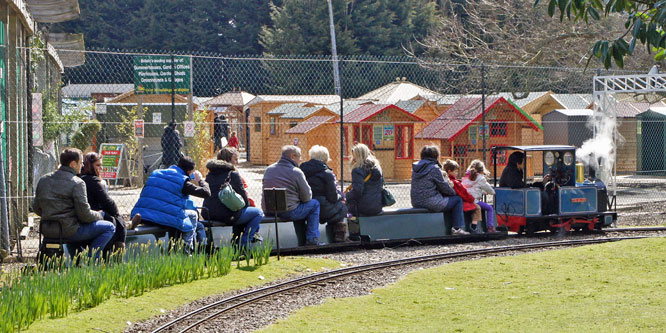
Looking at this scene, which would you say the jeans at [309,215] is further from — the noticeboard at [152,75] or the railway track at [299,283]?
the noticeboard at [152,75]

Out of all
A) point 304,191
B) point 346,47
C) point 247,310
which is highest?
point 346,47

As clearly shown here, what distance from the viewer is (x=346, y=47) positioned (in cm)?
5556

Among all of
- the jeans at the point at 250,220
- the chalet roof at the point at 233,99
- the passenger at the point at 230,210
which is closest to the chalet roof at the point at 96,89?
the chalet roof at the point at 233,99

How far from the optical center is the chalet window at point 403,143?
94.3 ft

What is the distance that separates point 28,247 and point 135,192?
9431mm

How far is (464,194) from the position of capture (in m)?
15.1

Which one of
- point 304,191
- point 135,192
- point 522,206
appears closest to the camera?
point 304,191

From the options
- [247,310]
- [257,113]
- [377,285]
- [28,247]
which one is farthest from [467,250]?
[257,113]

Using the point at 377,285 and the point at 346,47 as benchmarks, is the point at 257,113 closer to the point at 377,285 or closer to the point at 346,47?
the point at 346,47

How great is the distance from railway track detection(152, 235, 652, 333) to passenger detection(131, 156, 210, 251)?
1.46m

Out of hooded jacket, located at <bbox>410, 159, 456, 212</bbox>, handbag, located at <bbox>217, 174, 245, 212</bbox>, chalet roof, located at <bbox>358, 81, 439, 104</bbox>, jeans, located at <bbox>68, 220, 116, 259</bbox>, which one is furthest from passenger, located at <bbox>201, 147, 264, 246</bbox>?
chalet roof, located at <bbox>358, 81, 439, 104</bbox>

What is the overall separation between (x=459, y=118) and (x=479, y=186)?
11747 millimetres

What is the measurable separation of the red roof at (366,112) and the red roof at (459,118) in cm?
91

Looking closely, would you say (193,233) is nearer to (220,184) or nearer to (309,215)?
(220,184)
